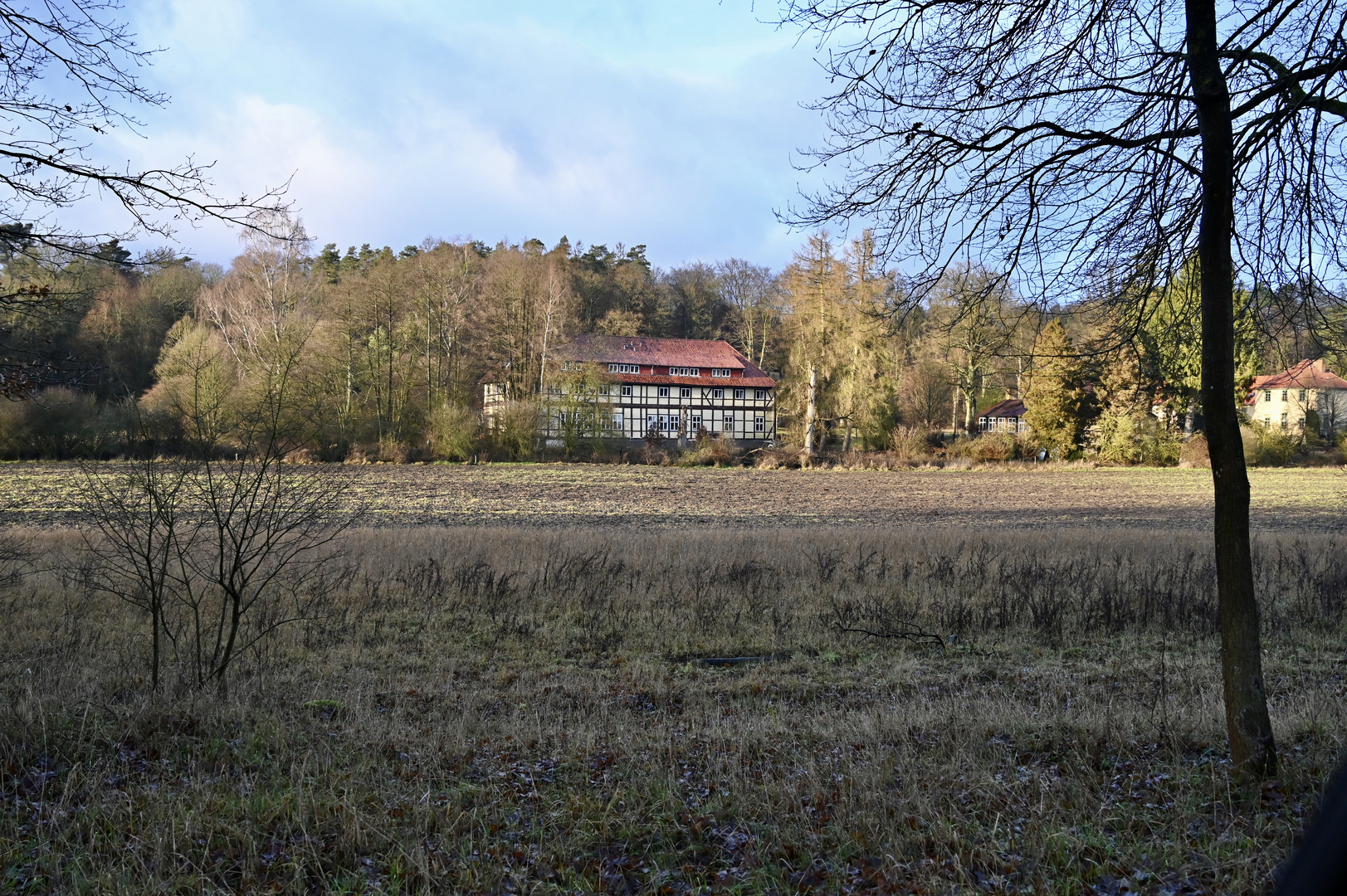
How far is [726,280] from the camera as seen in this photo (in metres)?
80.4

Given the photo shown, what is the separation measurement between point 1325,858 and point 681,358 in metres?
65.9

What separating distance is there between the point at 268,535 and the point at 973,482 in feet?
129

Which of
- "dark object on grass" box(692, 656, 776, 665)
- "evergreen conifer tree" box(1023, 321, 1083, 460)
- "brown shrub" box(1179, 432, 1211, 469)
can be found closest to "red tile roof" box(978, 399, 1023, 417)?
"evergreen conifer tree" box(1023, 321, 1083, 460)

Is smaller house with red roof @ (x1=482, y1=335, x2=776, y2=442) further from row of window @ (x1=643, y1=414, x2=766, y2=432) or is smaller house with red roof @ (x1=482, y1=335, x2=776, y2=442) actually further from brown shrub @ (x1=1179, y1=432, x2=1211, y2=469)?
brown shrub @ (x1=1179, y1=432, x2=1211, y2=469)

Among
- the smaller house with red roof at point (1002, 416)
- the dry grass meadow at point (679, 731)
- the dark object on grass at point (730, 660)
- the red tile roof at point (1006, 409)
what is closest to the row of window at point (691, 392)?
the smaller house with red roof at point (1002, 416)

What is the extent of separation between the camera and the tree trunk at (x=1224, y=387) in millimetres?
4492

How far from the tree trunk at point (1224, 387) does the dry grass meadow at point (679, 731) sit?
574mm

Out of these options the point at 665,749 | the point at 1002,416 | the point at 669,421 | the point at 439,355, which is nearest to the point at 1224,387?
the point at 665,749

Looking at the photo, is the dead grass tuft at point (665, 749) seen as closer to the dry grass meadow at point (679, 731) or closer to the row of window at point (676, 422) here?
the dry grass meadow at point (679, 731)

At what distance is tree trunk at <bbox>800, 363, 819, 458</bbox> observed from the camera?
164 ft

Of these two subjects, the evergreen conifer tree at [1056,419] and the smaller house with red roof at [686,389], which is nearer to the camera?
the evergreen conifer tree at [1056,419]

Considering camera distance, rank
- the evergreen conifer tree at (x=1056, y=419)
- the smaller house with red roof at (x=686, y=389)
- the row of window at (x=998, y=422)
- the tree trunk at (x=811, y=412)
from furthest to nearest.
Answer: the row of window at (x=998, y=422)
the smaller house with red roof at (x=686, y=389)
the evergreen conifer tree at (x=1056, y=419)
the tree trunk at (x=811, y=412)

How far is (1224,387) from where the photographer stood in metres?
4.55

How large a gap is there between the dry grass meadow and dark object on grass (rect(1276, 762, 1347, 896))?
3440mm
